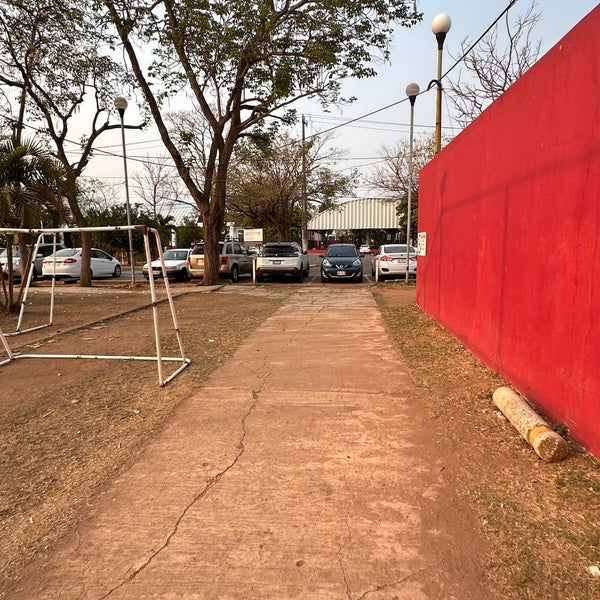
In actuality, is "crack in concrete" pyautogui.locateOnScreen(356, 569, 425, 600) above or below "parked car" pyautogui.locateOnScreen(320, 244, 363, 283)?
below

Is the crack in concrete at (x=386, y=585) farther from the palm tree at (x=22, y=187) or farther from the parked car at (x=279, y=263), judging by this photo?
the parked car at (x=279, y=263)

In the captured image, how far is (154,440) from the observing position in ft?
11.6

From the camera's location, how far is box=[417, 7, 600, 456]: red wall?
306 cm

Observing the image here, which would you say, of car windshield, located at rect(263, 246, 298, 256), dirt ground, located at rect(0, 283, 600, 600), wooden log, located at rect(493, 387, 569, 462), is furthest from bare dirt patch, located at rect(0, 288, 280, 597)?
car windshield, located at rect(263, 246, 298, 256)

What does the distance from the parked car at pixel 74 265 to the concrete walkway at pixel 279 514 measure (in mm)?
15253

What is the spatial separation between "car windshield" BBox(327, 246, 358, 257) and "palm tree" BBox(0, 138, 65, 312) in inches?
402

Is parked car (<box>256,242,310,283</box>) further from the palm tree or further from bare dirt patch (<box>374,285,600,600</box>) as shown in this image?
bare dirt patch (<box>374,285,600,600</box>)

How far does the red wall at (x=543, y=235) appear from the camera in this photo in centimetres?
306

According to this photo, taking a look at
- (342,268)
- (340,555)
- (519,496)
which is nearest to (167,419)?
(340,555)

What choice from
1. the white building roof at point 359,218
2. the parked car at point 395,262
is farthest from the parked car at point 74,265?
the white building roof at point 359,218

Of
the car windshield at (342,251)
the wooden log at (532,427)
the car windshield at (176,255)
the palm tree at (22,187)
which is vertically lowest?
the wooden log at (532,427)

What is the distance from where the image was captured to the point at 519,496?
267 cm

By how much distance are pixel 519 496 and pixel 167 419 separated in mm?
2823

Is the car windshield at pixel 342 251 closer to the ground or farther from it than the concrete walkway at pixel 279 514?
farther from it
